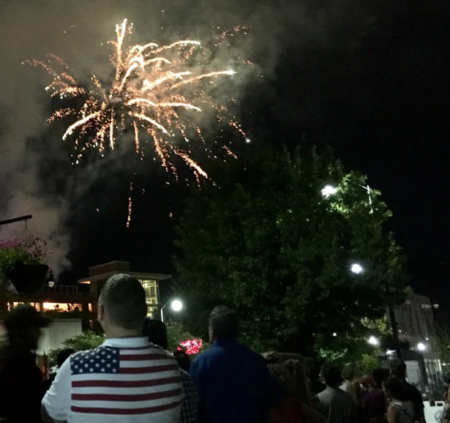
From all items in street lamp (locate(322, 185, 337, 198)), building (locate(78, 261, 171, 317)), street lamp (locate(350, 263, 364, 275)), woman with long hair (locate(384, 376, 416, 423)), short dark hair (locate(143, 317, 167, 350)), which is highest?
building (locate(78, 261, 171, 317))

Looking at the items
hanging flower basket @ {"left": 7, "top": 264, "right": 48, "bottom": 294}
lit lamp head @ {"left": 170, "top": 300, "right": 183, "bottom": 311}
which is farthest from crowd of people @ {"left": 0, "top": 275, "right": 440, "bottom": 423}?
lit lamp head @ {"left": 170, "top": 300, "right": 183, "bottom": 311}

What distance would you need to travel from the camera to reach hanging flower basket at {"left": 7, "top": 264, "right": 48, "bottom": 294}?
296 inches

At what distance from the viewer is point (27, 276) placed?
7.56 metres

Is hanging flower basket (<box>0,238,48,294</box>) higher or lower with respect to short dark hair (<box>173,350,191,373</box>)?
higher

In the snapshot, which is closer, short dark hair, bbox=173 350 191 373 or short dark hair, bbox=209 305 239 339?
short dark hair, bbox=209 305 239 339

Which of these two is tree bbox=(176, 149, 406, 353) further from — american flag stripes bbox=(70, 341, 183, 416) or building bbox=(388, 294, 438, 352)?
building bbox=(388, 294, 438, 352)

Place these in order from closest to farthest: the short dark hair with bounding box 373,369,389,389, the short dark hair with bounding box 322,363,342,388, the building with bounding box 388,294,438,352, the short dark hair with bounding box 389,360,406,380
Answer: the short dark hair with bounding box 322,363,342,388
the short dark hair with bounding box 389,360,406,380
the short dark hair with bounding box 373,369,389,389
the building with bounding box 388,294,438,352

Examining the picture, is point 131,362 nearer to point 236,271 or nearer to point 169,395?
point 169,395

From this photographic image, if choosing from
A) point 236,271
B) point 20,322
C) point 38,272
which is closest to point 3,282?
point 38,272

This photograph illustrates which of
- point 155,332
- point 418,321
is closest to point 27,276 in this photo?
point 155,332

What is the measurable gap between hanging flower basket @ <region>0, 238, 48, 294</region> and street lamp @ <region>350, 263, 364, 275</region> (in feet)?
48.8

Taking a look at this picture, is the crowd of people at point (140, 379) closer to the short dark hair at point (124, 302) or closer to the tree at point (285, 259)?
the short dark hair at point (124, 302)

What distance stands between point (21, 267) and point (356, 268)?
15.5 meters

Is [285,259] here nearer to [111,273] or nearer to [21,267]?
[21,267]
